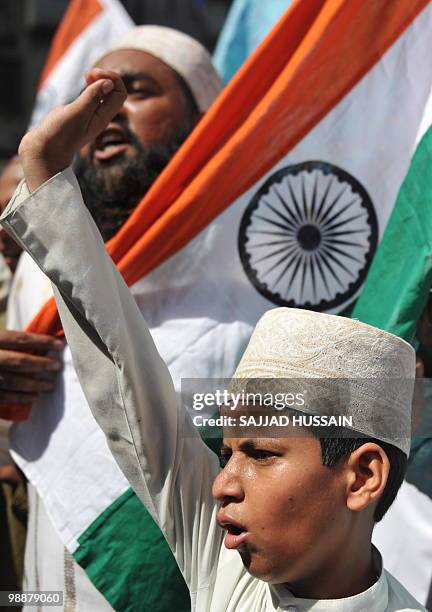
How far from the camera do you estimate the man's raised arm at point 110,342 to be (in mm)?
1654

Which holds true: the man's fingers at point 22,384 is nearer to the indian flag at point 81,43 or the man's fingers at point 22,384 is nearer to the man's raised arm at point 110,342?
the man's raised arm at point 110,342

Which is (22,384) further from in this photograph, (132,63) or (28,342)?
(132,63)

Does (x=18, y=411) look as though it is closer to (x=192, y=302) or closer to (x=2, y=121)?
(x=192, y=302)

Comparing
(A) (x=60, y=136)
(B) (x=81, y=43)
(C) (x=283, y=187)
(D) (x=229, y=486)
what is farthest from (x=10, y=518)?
(B) (x=81, y=43)

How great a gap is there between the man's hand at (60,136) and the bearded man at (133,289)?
764 millimetres

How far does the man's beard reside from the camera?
274cm

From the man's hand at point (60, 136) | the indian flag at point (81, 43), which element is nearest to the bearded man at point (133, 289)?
the man's hand at point (60, 136)

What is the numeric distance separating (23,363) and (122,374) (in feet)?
2.59

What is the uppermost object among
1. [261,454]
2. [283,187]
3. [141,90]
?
[141,90]

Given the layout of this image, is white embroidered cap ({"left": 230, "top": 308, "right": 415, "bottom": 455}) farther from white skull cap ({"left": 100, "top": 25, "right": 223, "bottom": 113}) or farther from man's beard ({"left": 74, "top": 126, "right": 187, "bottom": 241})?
white skull cap ({"left": 100, "top": 25, "right": 223, "bottom": 113})

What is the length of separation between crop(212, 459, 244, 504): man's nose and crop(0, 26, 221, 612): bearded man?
1.80 feet

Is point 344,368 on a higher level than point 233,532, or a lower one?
higher

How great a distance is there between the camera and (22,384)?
241cm

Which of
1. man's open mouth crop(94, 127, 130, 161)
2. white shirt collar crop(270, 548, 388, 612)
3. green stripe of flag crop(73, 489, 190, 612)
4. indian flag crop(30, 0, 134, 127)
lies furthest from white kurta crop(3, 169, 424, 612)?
indian flag crop(30, 0, 134, 127)
